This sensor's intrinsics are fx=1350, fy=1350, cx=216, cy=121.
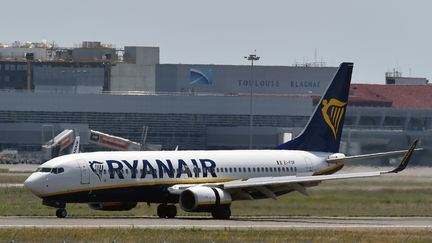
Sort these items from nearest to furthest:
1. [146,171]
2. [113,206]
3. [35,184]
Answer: [35,184], [146,171], [113,206]

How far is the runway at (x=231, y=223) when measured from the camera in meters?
60.2

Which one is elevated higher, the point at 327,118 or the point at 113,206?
the point at 327,118

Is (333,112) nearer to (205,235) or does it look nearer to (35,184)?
(35,184)

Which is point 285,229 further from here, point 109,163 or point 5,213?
point 5,213

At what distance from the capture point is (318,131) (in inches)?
2975

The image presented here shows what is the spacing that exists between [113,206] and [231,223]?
25.6 ft

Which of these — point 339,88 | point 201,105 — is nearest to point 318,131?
point 339,88

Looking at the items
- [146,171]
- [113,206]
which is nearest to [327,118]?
[146,171]

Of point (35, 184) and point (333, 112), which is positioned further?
point (333, 112)

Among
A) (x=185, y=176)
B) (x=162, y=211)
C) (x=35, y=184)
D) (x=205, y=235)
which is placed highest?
(x=185, y=176)

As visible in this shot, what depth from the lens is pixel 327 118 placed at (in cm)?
7581

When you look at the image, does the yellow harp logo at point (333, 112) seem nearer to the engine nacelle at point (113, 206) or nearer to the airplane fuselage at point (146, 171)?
the airplane fuselage at point (146, 171)

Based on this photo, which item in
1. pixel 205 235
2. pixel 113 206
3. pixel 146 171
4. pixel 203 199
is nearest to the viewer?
pixel 205 235

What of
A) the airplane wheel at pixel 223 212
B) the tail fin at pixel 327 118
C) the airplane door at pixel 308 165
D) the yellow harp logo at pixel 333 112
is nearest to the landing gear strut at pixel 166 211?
the airplane wheel at pixel 223 212
